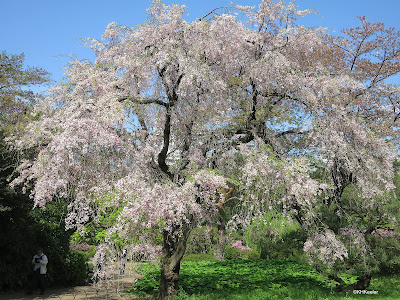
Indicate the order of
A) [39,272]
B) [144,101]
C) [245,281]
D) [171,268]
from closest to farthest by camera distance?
[144,101]
[171,268]
[245,281]
[39,272]

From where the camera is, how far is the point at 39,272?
38.3 ft

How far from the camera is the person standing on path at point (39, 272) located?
11.5 meters

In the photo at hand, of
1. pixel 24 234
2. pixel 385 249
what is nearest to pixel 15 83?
pixel 24 234

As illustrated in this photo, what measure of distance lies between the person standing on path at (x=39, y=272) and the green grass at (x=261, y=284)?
299 cm

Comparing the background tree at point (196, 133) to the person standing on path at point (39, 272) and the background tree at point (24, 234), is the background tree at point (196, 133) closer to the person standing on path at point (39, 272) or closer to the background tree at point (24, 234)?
the background tree at point (24, 234)

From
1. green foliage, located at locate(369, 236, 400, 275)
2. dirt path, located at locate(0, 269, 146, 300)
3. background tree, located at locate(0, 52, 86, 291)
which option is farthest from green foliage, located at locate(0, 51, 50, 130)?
green foliage, located at locate(369, 236, 400, 275)

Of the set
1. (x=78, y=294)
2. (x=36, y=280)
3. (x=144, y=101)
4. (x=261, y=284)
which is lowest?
(x=78, y=294)

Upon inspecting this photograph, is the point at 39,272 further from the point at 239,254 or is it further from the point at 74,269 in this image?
the point at 239,254

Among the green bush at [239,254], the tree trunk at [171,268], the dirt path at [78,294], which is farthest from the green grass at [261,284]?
the green bush at [239,254]

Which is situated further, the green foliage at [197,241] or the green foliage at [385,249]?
the green foliage at [197,241]

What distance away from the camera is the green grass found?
30.7ft

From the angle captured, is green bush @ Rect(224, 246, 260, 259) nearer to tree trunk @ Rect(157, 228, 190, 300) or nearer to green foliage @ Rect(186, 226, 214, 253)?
green foliage @ Rect(186, 226, 214, 253)

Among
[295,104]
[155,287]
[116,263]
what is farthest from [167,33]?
[155,287]

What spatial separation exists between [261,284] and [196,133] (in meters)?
5.43
